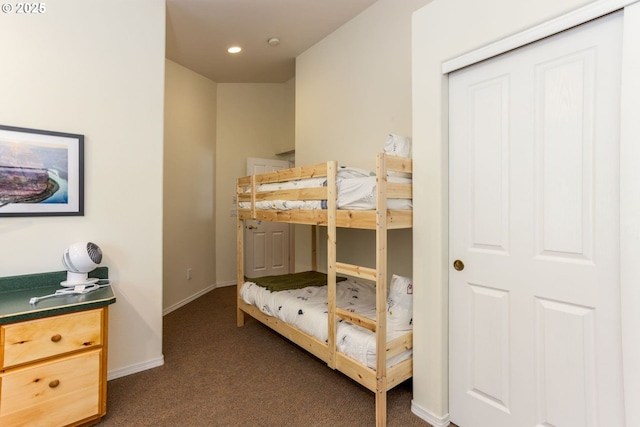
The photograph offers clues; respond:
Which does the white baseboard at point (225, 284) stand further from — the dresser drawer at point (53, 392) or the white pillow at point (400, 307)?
the white pillow at point (400, 307)

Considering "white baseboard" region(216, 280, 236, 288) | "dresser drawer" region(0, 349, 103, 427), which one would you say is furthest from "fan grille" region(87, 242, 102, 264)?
"white baseboard" region(216, 280, 236, 288)

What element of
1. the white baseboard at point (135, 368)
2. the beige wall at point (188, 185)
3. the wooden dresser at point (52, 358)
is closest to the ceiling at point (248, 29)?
the beige wall at point (188, 185)

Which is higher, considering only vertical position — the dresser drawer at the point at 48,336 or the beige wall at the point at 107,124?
the beige wall at the point at 107,124

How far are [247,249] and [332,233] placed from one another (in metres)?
3.02

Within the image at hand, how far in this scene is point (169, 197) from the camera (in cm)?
392

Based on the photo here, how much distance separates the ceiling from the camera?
2.89m

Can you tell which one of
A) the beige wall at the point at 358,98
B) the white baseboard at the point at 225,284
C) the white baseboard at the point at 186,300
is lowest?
the white baseboard at the point at 186,300

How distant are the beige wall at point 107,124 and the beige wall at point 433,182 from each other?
6.45 ft

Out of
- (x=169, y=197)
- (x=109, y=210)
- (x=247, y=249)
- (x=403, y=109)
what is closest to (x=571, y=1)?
(x=403, y=109)

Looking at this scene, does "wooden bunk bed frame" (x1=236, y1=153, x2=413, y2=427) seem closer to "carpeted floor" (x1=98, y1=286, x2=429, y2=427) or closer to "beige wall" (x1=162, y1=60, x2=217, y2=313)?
"carpeted floor" (x1=98, y1=286, x2=429, y2=427)

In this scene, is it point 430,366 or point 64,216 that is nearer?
point 430,366

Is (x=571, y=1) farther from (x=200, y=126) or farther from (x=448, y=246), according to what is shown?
(x=200, y=126)

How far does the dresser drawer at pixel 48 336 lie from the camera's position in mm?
1584

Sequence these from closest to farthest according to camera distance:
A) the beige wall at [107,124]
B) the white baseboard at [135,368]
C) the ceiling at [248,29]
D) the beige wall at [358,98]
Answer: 1. the beige wall at [107,124]
2. the white baseboard at [135,368]
3. the beige wall at [358,98]
4. the ceiling at [248,29]
